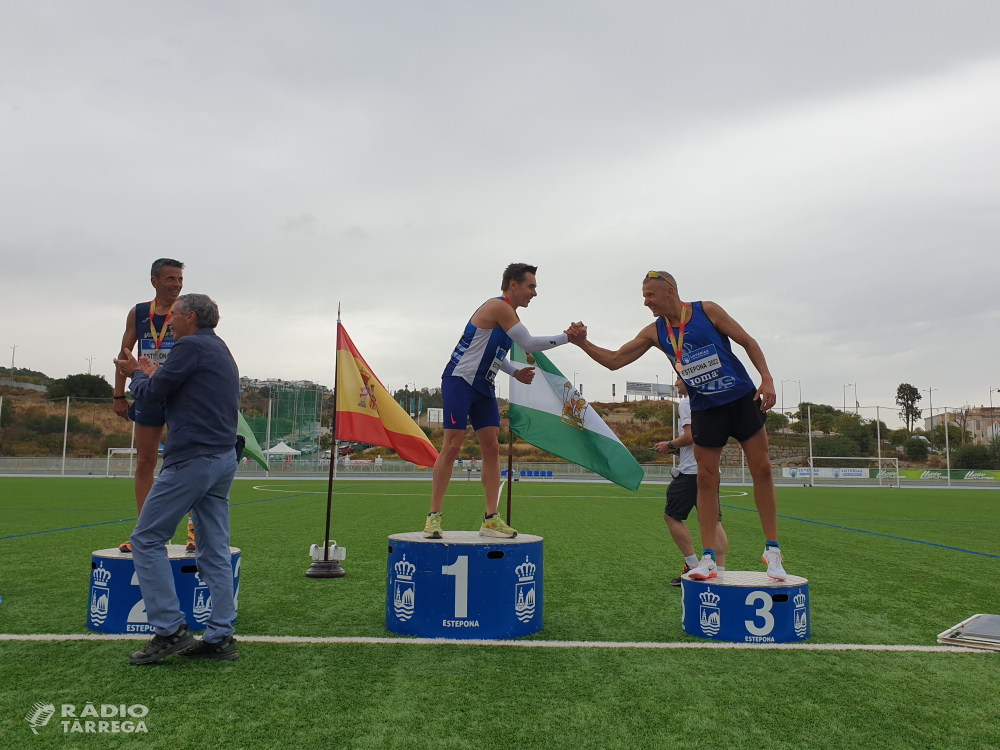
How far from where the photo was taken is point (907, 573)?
683 centimetres

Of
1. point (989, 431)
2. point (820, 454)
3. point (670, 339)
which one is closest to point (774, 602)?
point (670, 339)

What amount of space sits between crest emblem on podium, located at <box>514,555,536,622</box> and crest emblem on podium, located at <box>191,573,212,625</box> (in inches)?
73.2

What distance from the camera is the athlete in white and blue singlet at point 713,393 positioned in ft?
14.4

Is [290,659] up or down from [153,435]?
down

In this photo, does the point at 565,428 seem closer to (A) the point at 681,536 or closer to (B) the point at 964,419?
(A) the point at 681,536

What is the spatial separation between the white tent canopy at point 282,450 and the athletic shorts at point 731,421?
4631cm

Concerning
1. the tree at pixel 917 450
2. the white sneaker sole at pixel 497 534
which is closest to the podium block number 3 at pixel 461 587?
the white sneaker sole at pixel 497 534

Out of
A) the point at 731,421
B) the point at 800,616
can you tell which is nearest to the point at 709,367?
the point at 731,421

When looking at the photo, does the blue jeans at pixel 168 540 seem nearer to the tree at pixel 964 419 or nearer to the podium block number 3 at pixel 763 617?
the podium block number 3 at pixel 763 617

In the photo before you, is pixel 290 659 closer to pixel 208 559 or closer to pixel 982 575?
pixel 208 559

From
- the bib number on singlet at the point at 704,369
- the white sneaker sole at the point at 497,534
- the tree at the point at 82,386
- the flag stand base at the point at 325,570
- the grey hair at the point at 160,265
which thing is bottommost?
the flag stand base at the point at 325,570

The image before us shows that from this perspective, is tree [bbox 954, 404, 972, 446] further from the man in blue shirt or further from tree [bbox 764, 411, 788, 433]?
the man in blue shirt

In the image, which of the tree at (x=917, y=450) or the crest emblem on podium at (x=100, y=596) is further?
the tree at (x=917, y=450)

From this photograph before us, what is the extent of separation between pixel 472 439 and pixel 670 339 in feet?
197
